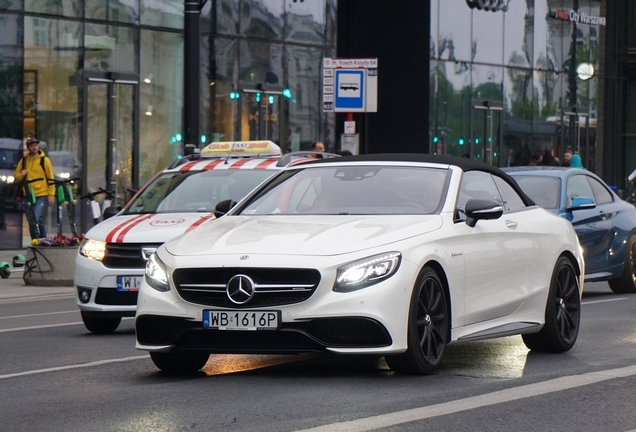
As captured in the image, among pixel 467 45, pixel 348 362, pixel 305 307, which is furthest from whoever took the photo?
pixel 467 45

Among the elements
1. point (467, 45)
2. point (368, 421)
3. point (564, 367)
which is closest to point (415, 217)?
point (564, 367)

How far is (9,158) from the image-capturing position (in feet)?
82.5

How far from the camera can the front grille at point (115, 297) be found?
478 inches

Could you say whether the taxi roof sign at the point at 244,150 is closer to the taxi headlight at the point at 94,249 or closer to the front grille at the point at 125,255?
the taxi headlight at the point at 94,249

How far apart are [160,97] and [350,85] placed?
549cm

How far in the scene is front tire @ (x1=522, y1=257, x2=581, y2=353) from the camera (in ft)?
33.6

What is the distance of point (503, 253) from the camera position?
9.71m

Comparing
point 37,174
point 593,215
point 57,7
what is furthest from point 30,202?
point 593,215

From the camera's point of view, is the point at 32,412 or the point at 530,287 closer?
the point at 32,412

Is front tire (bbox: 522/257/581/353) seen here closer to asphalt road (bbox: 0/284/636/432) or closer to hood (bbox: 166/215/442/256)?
asphalt road (bbox: 0/284/636/432)

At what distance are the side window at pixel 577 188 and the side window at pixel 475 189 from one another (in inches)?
247

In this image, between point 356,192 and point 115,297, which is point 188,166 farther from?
point 356,192

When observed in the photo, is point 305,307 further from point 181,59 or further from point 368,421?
point 181,59

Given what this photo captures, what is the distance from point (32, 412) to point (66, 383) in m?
1.21
